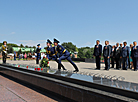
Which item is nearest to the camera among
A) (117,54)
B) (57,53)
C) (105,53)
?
(57,53)

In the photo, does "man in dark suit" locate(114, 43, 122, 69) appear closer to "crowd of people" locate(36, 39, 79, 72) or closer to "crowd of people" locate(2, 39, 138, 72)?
"crowd of people" locate(2, 39, 138, 72)

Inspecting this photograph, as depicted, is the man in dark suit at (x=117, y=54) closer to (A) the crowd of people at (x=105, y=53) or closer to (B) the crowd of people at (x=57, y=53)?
(A) the crowd of people at (x=105, y=53)

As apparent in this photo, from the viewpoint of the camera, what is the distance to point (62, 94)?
5066mm

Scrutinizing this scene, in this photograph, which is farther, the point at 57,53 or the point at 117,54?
the point at 117,54

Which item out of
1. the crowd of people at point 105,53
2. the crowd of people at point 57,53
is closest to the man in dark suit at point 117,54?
the crowd of people at point 105,53

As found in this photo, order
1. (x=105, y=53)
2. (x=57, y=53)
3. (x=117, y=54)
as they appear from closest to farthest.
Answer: (x=57, y=53) → (x=105, y=53) → (x=117, y=54)

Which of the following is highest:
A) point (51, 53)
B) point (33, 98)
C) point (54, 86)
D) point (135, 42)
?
point (135, 42)

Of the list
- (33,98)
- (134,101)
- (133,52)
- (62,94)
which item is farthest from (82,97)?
(133,52)

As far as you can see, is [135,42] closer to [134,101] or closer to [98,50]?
[98,50]

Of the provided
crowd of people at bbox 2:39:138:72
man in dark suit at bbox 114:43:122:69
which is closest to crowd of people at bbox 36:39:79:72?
crowd of people at bbox 2:39:138:72

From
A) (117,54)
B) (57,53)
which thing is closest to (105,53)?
(117,54)

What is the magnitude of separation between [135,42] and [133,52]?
739mm

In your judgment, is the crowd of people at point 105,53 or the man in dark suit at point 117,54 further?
the man in dark suit at point 117,54

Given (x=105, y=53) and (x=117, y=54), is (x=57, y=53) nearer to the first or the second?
(x=105, y=53)
